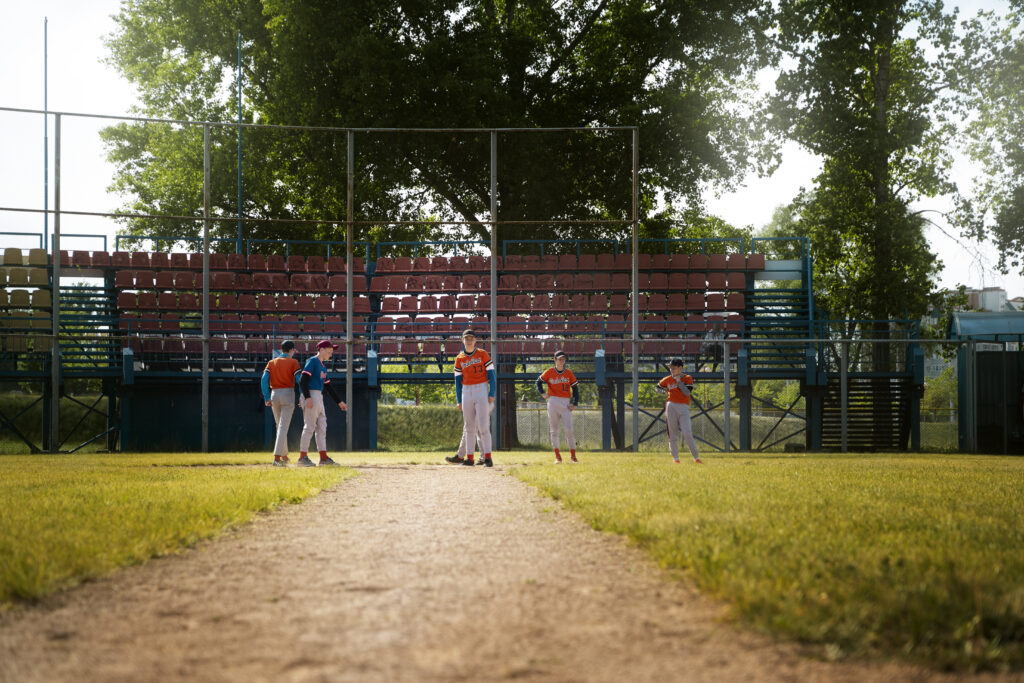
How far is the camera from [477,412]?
45.9 ft

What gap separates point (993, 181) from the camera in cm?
3372

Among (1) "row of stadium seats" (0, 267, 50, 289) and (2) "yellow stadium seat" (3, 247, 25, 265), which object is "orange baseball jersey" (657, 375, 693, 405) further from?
(2) "yellow stadium seat" (3, 247, 25, 265)

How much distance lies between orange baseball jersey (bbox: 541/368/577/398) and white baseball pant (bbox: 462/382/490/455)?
1.54 m

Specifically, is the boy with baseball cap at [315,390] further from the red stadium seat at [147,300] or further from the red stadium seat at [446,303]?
the red stadium seat at [147,300]

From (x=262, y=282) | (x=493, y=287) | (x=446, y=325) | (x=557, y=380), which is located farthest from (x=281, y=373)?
(x=262, y=282)

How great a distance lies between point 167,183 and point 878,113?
81.8 feet

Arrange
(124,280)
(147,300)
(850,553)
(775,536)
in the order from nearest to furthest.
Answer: (850,553) < (775,536) < (147,300) < (124,280)

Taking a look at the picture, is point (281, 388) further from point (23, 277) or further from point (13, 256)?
point (13, 256)

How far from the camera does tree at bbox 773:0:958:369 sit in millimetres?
29844

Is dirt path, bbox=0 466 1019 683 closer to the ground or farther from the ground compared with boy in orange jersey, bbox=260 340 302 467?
closer to the ground

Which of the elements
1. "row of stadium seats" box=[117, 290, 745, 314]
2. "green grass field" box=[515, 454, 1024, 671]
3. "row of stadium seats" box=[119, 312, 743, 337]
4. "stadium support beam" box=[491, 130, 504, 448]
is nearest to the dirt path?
"green grass field" box=[515, 454, 1024, 671]

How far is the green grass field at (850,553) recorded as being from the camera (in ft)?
12.6

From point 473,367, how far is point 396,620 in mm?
9641

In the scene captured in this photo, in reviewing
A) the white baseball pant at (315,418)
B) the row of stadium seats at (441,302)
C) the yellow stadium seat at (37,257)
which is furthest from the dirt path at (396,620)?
the yellow stadium seat at (37,257)
